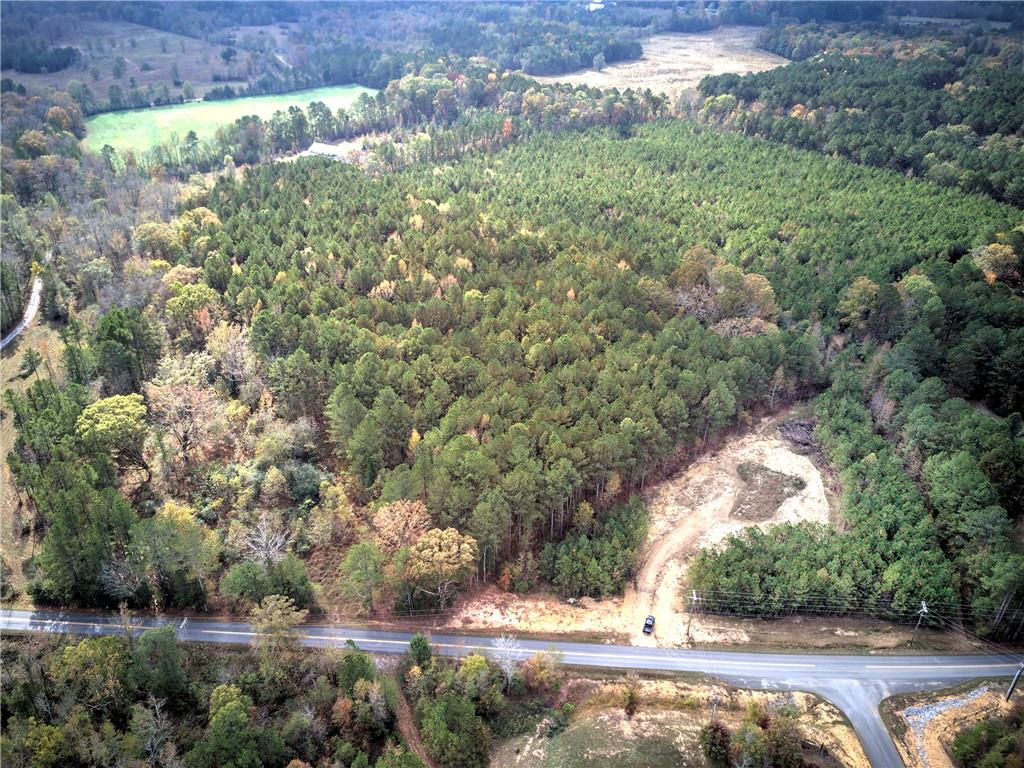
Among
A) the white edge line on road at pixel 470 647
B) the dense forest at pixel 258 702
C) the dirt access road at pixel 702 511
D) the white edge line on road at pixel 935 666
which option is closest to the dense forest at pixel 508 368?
the dirt access road at pixel 702 511

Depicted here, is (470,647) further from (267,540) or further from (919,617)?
(919,617)

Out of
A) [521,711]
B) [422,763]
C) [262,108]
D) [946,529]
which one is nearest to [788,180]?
[946,529]

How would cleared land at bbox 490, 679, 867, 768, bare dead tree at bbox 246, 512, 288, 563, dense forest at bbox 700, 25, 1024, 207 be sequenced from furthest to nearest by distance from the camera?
dense forest at bbox 700, 25, 1024, 207 < bare dead tree at bbox 246, 512, 288, 563 < cleared land at bbox 490, 679, 867, 768

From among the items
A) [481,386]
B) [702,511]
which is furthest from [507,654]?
[481,386]

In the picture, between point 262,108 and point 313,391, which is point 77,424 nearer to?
point 313,391

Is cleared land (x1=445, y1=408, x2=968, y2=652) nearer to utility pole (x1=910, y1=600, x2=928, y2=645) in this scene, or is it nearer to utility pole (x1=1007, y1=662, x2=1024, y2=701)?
utility pole (x1=910, y1=600, x2=928, y2=645)

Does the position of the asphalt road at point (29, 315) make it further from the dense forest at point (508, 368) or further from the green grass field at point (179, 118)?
the green grass field at point (179, 118)

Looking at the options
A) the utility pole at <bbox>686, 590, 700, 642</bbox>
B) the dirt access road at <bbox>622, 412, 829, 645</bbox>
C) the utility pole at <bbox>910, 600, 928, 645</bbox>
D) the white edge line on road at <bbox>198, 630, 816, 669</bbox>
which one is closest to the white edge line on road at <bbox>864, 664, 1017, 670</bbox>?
the utility pole at <bbox>910, 600, 928, 645</bbox>
